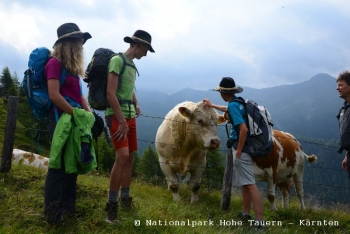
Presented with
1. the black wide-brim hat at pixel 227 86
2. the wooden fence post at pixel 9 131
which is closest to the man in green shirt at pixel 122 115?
the black wide-brim hat at pixel 227 86

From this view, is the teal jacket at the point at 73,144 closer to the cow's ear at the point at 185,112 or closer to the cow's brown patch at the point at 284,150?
the cow's ear at the point at 185,112

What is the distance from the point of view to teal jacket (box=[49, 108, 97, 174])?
373 centimetres

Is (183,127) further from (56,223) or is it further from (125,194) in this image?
(56,223)

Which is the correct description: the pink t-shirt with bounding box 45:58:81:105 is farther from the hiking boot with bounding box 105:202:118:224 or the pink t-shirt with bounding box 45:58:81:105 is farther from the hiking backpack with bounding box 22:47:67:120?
the hiking boot with bounding box 105:202:118:224

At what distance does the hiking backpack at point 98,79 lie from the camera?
14.4 feet

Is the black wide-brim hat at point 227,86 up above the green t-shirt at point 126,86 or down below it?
above

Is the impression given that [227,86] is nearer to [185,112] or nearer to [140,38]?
[140,38]

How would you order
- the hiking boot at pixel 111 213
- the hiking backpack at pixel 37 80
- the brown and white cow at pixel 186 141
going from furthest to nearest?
the brown and white cow at pixel 186 141 → the hiking boot at pixel 111 213 → the hiking backpack at pixel 37 80

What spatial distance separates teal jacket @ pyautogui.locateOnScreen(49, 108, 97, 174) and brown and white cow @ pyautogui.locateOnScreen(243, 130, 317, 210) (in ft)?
13.8

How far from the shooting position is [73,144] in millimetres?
3799

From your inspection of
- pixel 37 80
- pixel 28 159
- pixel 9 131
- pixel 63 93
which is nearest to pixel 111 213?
pixel 63 93

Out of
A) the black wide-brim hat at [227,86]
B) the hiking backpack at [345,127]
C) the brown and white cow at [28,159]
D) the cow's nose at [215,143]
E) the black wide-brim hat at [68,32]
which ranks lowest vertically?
the brown and white cow at [28,159]

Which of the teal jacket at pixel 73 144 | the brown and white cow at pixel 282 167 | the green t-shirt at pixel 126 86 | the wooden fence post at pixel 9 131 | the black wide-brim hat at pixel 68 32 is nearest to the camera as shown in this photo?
the teal jacket at pixel 73 144

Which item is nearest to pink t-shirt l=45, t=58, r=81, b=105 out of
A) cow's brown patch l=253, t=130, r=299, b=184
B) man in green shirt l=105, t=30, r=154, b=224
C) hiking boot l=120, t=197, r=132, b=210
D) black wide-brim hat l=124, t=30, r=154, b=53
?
man in green shirt l=105, t=30, r=154, b=224
